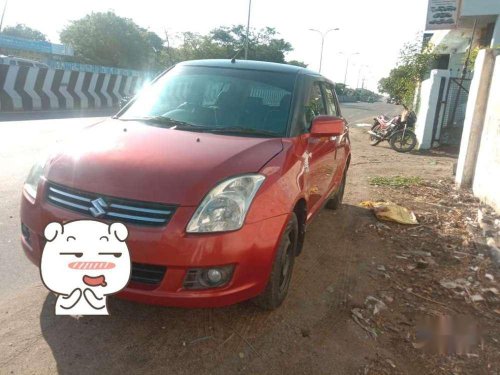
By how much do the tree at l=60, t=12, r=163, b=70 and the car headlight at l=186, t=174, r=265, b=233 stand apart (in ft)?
169

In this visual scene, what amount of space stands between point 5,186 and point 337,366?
192 inches

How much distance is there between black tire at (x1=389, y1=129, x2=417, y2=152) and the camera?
12750 millimetres

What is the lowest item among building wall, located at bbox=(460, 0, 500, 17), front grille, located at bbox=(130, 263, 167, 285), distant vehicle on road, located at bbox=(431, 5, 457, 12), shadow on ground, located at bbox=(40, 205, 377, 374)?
shadow on ground, located at bbox=(40, 205, 377, 374)

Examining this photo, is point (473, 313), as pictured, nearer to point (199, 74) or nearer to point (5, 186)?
point (199, 74)

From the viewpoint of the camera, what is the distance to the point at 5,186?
18.5 feet

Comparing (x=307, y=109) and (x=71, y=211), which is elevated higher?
(x=307, y=109)

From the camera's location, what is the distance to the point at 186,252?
242cm

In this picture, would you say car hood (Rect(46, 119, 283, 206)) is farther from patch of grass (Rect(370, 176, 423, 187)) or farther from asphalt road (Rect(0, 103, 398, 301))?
patch of grass (Rect(370, 176, 423, 187))

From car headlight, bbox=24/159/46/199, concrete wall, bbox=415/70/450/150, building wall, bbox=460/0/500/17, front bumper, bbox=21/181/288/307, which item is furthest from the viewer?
building wall, bbox=460/0/500/17

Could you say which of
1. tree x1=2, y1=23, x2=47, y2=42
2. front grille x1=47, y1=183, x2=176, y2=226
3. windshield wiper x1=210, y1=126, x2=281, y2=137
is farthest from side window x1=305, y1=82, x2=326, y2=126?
tree x1=2, y1=23, x2=47, y2=42

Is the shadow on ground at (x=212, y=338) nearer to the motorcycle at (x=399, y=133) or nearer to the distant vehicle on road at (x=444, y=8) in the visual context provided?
the motorcycle at (x=399, y=133)

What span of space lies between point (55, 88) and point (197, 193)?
15.8 metres

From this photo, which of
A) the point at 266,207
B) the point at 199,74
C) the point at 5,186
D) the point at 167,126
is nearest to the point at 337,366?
the point at 266,207

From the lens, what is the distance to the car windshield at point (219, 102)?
3432 millimetres
